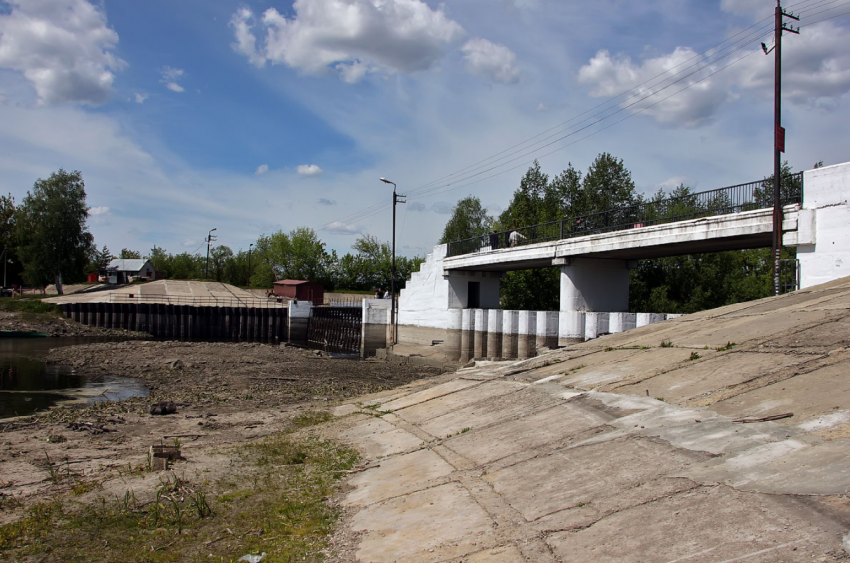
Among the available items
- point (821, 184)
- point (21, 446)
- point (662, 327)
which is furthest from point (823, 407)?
point (821, 184)

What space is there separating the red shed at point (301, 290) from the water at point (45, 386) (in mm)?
38340

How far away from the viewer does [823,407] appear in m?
5.57

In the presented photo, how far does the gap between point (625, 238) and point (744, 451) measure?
18570 mm

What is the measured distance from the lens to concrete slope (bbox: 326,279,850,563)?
3.98m

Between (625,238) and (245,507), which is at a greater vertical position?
(625,238)

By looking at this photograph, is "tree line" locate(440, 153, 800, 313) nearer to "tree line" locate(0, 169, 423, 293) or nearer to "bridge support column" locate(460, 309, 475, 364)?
"bridge support column" locate(460, 309, 475, 364)

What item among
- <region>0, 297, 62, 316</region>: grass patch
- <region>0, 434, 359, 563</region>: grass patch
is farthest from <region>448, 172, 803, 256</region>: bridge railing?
<region>0, 297, 62, 316</region>: grass patch

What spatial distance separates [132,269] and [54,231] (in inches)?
1468

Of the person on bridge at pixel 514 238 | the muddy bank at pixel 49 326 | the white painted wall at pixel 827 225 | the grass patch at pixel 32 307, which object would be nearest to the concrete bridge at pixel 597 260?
the white painted wall at pixel 827 225

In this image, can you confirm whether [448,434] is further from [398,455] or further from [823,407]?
[823,407]

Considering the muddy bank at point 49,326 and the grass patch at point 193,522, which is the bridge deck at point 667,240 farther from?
the muddy bank at point 49,326

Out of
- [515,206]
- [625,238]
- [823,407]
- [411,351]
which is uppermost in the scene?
[515,206]

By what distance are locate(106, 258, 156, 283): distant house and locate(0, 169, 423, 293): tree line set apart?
2674mm

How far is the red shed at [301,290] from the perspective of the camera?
68.5 meters
